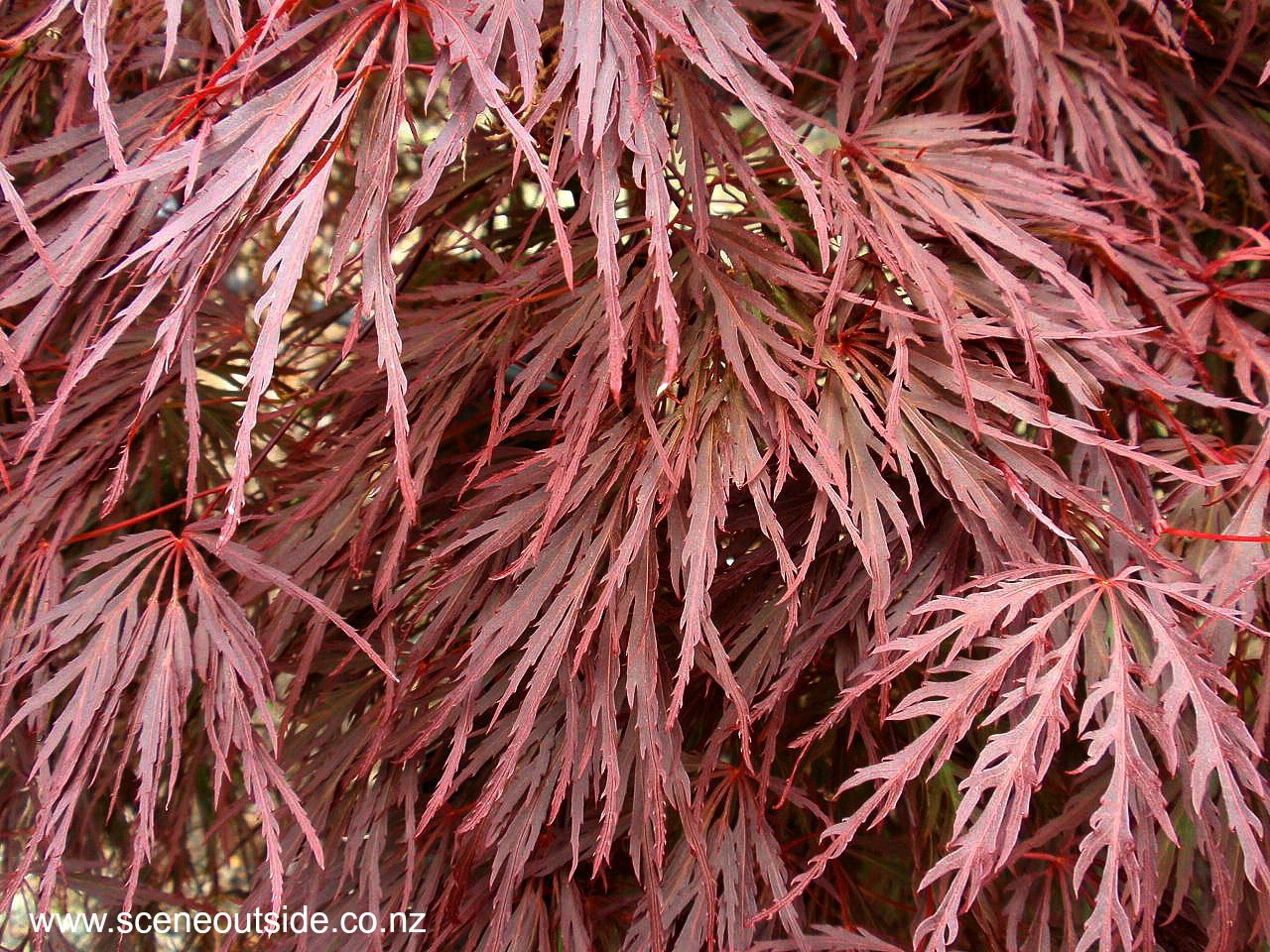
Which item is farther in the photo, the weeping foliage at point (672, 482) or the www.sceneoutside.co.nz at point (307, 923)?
the www.sceneoutside.co.nz at point (307, 923)

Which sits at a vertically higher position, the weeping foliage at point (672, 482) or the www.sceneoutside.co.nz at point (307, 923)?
the weeping foliage at point (672, 482)

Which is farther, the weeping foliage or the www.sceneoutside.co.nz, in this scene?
the www.sceneoutside.co.nz

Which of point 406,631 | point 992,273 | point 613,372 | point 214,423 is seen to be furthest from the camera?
point 214,423

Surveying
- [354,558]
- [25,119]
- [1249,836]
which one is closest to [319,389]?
[354,558]

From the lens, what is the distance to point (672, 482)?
0.68m

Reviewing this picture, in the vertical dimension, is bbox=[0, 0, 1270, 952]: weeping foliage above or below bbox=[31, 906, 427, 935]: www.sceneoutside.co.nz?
above

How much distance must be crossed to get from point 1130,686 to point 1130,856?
10 centimetres

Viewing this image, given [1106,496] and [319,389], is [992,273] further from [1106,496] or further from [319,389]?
[319,389]

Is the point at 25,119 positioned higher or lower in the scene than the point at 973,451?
higher

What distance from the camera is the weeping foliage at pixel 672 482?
637mm

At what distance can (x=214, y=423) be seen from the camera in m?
1.07

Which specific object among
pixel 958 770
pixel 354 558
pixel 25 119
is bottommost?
pixel 958 770

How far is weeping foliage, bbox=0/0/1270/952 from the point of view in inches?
25.1

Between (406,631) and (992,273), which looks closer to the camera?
(992,273)
